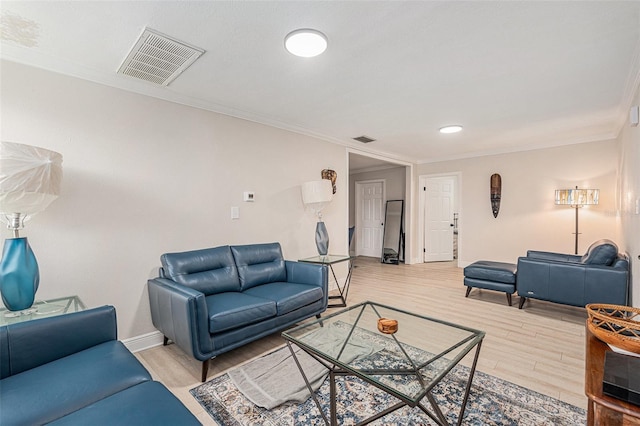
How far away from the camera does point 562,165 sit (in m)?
4.60

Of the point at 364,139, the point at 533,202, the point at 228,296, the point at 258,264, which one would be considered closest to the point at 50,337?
Answer: the point at 228,296

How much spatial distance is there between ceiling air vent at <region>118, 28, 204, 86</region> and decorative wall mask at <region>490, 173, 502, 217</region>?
5301 millimetres

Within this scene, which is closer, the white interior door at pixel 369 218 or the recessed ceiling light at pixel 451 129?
the recessed ceiling light at pixel 451 129

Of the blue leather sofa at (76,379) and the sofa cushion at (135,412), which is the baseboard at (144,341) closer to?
the blue leather sofa at (76,379)

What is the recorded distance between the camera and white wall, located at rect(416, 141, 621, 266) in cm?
425

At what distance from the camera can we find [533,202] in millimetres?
4891

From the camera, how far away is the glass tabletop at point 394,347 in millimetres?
1300

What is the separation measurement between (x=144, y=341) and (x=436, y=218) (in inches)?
236

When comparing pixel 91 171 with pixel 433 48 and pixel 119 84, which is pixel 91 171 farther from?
pixel 433 48

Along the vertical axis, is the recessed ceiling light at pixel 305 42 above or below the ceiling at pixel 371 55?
below

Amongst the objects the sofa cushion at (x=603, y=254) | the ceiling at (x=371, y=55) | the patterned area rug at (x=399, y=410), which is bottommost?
the patterned area rug at (x=399, y=410)

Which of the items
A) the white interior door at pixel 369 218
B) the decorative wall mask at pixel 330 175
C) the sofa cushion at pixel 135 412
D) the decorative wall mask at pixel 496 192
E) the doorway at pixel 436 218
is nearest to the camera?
the sofa cushion at pixel 135 412

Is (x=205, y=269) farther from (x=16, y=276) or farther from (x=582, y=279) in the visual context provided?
(x=582, y=279)

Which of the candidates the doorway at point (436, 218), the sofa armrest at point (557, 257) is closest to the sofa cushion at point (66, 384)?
the sofa armrest at point (557, 257)
